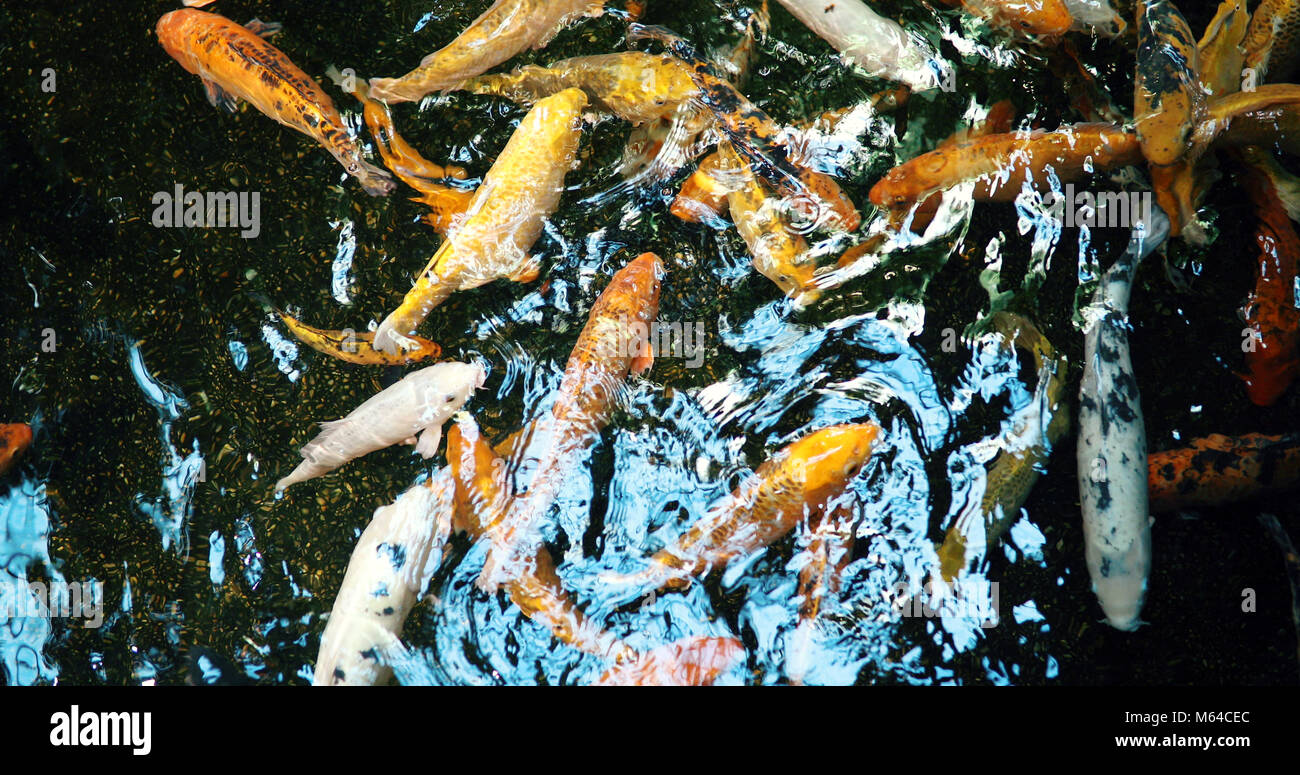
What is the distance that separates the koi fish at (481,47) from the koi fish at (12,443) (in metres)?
1.59

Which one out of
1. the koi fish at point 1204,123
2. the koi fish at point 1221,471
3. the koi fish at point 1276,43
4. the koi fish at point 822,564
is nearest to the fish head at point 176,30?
the koi fish at point 822,564

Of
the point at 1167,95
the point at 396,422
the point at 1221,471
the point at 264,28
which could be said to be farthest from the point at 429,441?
the point at 1167,95

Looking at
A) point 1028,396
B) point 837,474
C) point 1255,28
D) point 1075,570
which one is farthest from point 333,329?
point 1255,28

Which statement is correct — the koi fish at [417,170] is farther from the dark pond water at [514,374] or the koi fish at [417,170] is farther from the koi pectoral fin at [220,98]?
the koi pectoral fin at [220,98]

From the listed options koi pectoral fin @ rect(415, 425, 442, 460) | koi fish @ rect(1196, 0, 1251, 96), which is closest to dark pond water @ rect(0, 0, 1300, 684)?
koi pectoral fin @ rect(415, 425, 442, 460)

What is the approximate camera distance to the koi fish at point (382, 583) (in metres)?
2.35

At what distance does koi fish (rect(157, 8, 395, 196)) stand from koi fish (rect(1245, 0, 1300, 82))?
283 cm

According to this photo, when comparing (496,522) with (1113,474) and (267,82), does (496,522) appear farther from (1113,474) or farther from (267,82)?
(1113,474)

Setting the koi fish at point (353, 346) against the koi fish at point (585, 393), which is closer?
the koi fish at point (585, 393)

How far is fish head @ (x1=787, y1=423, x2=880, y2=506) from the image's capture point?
2391 millimetres

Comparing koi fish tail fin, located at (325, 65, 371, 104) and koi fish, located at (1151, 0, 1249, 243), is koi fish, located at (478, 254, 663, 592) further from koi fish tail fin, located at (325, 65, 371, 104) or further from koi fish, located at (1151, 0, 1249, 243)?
koi fish, located at (1151, 0, 1249, 243)

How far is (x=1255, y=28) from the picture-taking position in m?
2.73
